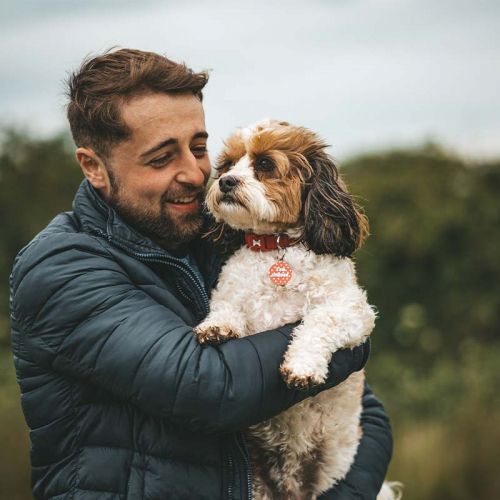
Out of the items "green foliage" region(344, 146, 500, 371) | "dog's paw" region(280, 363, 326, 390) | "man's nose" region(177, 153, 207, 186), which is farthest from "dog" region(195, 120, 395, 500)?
"green foliage" region(344, 146, 500, 371)

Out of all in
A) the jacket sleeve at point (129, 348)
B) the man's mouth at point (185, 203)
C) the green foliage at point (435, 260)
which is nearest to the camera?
the jacket sleeve at point (129, 348)

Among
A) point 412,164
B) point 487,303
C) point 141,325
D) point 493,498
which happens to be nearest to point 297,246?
point 141,325

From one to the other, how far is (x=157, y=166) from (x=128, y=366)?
1.06 metres

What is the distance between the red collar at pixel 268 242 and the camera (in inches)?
121

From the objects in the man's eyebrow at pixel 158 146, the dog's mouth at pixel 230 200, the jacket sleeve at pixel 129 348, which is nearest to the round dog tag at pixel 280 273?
the dog's mouth at pixel 230 200

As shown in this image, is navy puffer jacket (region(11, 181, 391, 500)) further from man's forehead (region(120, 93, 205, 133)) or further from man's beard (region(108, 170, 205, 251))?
man's forehead (region(120, 93, 205, 133))

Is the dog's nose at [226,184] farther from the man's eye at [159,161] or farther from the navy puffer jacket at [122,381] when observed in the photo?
the navy puffer jacket at [122,381]

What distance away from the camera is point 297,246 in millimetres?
3045

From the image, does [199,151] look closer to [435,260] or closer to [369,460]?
[369,460]

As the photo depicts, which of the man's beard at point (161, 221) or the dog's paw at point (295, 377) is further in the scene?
the man's beard at point (161, 221)

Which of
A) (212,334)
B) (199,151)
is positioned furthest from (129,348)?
(199,151)

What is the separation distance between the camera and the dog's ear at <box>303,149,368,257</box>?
2969mm

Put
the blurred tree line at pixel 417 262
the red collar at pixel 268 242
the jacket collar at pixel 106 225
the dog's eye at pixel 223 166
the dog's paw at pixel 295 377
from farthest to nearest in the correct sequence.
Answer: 1. the blurred tree line at pixel 417 262
2. the dog's eye at pixel 223 166
3. the red collar at pixel 268 242
4. the jacket collar at pixel 106 225
5. the dog's paw at pixel 295 377

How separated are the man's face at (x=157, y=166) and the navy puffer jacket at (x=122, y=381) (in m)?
0.37
